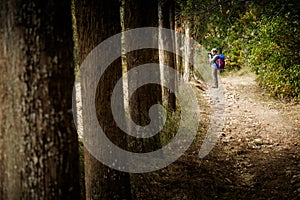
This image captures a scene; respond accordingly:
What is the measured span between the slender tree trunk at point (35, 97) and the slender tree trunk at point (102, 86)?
235cm

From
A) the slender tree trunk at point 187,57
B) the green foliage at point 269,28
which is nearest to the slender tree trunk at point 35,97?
the green foliage at point 269,28

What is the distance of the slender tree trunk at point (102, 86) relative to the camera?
18.5 ft

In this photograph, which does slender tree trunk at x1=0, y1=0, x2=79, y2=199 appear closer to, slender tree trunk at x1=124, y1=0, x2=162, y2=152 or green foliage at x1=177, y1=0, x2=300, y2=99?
slender tree trunk at x1=124, y1=0, x2=162, y2=152

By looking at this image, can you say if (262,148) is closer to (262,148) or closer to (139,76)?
(262,148)

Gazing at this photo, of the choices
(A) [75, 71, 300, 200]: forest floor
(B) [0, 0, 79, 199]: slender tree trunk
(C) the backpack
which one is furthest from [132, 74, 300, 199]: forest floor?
(C) the backpack

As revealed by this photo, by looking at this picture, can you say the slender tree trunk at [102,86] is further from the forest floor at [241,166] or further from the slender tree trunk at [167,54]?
the slender tree trunk at [167,54]

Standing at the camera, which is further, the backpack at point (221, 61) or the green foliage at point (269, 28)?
the backpack at point (221, 61)

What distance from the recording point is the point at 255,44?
1712 cm

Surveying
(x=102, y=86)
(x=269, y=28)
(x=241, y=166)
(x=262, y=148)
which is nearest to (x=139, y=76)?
(x=102, y=86)

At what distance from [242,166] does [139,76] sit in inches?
116

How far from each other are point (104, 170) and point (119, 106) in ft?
3.47

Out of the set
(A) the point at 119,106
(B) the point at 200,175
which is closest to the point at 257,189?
(B) the point at 200,175

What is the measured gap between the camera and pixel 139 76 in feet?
26.6

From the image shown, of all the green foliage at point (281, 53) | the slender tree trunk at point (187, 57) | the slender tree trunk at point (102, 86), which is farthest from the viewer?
the slender tree trunk at point (187, 57)
